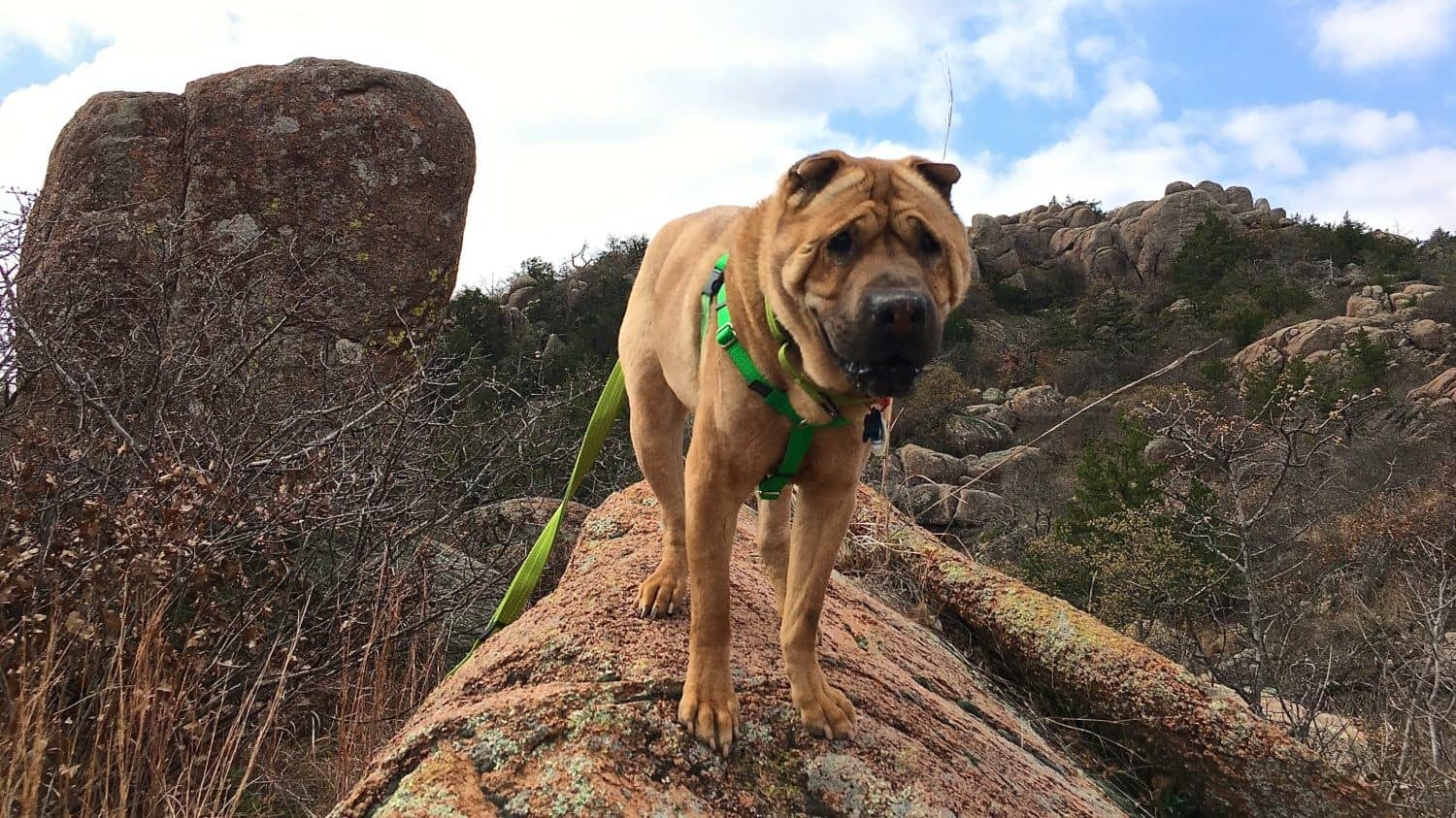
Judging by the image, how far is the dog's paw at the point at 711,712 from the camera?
2.24 meters

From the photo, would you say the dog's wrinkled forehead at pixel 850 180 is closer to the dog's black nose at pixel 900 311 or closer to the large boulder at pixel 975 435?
the dog's black nose at pixel 900 311

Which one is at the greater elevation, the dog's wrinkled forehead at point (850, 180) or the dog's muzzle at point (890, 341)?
the dog's wrinkled forehead at point (850, 180)

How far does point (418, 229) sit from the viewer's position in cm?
981

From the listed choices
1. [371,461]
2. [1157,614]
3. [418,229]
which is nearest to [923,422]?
[1157,614]

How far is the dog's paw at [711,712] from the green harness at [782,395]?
0.58 meters

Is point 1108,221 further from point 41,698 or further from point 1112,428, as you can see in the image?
point 41,698

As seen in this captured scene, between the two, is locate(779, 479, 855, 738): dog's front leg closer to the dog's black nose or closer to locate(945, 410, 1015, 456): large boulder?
the dog's black nose

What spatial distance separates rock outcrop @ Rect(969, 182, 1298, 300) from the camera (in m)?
46.6

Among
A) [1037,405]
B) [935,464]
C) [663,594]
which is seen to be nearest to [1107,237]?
[1037,405]

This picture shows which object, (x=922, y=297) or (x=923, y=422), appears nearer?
(x=922, y=297)

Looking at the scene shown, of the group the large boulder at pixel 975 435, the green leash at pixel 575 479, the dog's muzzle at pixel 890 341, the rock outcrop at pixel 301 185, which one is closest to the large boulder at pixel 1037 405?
the large boulder at pixel 975 435

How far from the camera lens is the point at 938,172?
250 centimetres

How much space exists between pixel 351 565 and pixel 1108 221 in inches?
2083

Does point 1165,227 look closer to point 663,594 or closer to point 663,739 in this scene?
point 663,594
